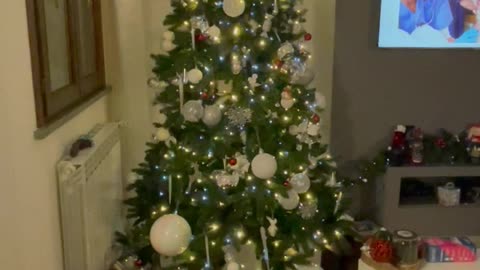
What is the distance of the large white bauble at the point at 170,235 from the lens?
199 centimetres

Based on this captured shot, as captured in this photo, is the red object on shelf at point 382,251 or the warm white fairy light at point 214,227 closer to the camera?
the warm white fairy light at point 214,227

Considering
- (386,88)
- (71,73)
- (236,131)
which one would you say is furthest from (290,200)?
(386,88)

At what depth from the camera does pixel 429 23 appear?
308 cm

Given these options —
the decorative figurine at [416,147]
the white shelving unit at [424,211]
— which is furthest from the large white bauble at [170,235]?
the decorative figurine at [416,147]

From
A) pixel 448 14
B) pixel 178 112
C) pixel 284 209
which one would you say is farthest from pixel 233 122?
pixel 448 14

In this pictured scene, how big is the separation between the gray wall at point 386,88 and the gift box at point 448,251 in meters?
0.68

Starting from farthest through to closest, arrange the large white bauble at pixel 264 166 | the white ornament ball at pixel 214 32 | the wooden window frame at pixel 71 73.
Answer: the white ornament ball at pixel 214 32 < the large white bauble at pixel 264 166 < the wooden window frame at pixel 71 73

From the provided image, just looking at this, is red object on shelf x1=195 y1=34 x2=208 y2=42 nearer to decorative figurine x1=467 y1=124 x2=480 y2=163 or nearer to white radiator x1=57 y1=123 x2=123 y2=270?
white radiator x1=57 y1=123 x2=123 y2=270

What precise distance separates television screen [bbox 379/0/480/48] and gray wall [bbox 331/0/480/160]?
0.08 meters

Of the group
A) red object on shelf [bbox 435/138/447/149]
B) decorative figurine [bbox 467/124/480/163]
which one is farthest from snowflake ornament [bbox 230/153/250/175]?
decorative figurine [bbox 467/124/480/163]

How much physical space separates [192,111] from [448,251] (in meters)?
1.72

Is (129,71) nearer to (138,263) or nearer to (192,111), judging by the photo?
(192,111)

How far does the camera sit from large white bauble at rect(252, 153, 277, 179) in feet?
6.79

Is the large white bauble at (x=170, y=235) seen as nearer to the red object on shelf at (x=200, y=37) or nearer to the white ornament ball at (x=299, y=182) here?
the white ornament ball at (x=299, y=182)
